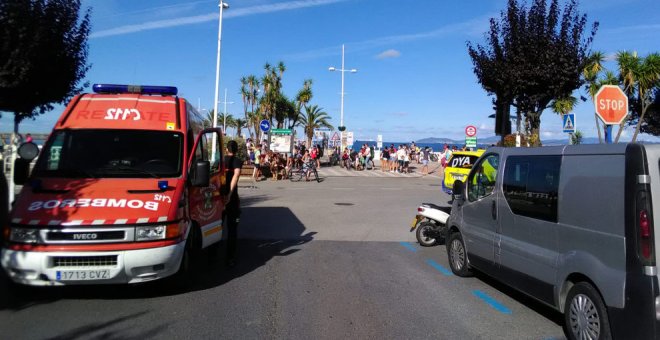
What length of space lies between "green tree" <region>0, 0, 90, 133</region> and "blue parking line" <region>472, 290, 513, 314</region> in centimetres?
934

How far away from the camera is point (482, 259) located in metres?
6.39

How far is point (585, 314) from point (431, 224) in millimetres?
5338

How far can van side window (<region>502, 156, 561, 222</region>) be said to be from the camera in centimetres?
499

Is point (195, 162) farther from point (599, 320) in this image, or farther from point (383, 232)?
point (383, 232)

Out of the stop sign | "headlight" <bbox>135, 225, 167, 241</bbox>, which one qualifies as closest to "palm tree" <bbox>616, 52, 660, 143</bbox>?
the stop sign

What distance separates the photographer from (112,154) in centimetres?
649

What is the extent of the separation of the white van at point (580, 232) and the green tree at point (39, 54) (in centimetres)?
910

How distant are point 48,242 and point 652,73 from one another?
75.5 feet

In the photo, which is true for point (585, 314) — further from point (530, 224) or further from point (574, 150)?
Answer: point (574, 150)

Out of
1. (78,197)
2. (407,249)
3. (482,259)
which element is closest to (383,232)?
(407,249)

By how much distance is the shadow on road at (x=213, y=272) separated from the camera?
19.1ft

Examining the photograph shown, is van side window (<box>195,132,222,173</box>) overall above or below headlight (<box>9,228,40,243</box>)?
above

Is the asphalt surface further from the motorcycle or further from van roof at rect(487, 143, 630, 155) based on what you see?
van roof at rect(487, 143, 630, 155)

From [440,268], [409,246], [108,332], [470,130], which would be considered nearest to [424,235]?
[409,246]
